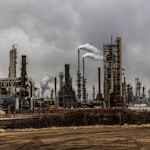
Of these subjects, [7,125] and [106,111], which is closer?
[7,125]

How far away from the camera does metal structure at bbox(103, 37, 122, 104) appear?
73.4 m

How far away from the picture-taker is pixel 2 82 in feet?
285

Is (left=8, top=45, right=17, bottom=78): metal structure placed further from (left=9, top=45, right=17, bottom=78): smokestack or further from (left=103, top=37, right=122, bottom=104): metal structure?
(left=103, top=37, right=122, bottom=104): metal structure

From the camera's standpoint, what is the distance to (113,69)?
74.0 m

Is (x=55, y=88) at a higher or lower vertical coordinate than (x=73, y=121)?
higher

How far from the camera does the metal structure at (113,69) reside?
2889 inches

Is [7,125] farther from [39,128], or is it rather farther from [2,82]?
[2,82]

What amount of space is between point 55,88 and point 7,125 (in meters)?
65.0

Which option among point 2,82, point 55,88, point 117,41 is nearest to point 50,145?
point 117,41

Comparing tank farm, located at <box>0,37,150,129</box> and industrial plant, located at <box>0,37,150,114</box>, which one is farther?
industrial plant, located at <box>0,37,150,114</box>

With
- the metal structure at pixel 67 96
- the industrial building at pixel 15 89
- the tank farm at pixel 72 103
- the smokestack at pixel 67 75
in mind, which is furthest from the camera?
the smokestack at pixel 67 75

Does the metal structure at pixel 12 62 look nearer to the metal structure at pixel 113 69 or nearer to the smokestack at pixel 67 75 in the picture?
the smokestack at pixel 67 75

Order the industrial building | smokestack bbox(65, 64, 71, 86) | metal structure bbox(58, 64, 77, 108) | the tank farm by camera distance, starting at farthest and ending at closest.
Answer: smokestack bbox(65, 64, 71, 86)
metal structure bbox(58, 64, 77, 108)
the industrial building
the tank farm

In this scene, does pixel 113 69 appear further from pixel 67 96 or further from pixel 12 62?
pixel 12 62
